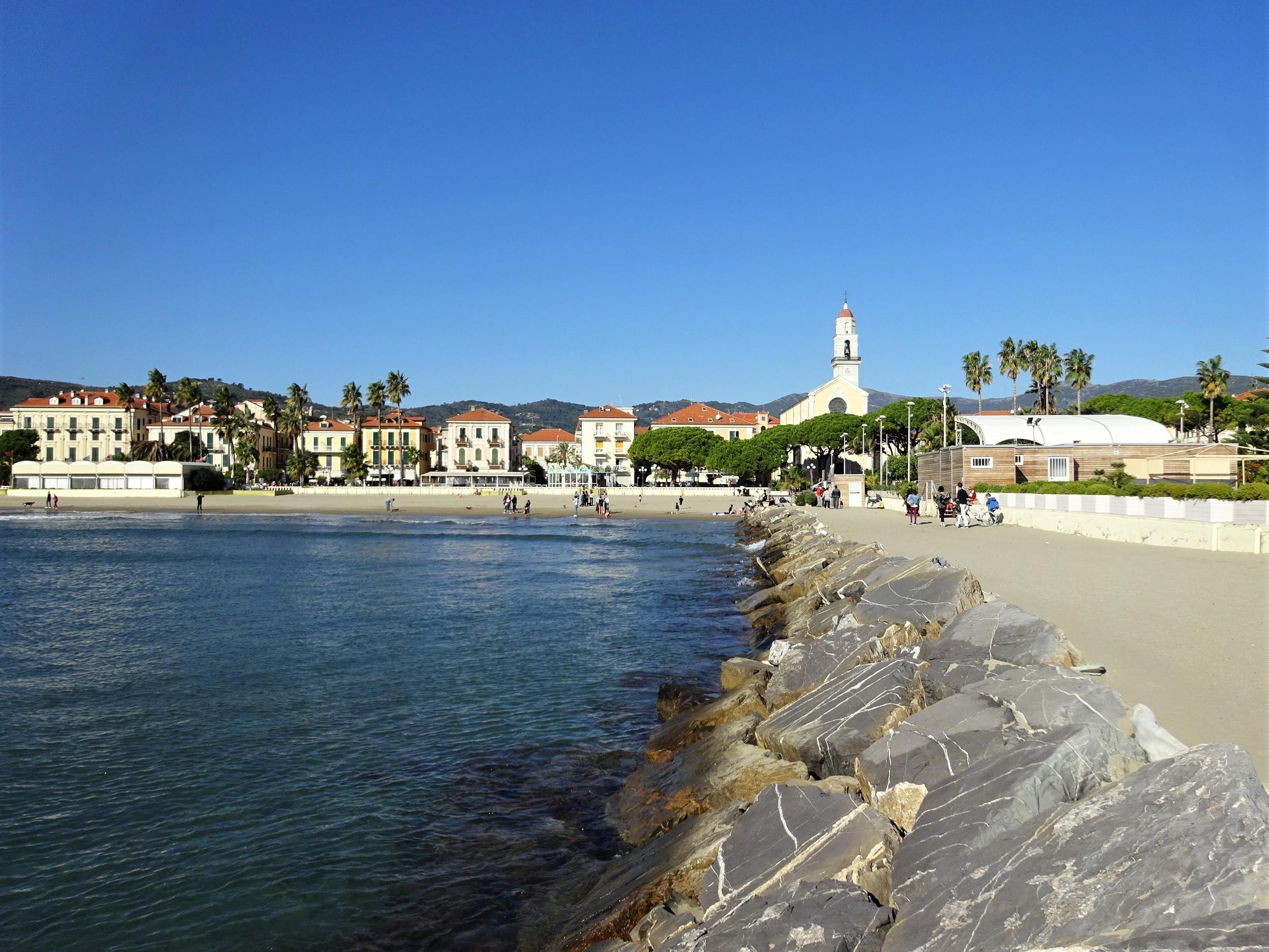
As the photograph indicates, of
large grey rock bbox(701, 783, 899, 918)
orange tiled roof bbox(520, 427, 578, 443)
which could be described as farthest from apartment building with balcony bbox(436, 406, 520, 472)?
large grey rock bbox(701, 783, 899, 918)

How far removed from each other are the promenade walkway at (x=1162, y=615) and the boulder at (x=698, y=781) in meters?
3.14

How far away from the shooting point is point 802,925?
15.7 ft

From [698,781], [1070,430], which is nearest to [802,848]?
[698,781]

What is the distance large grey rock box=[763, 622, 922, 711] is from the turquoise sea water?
6.68ft

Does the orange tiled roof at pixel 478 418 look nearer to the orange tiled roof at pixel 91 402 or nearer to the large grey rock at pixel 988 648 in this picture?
the orange tiled roof at pixel 91 402

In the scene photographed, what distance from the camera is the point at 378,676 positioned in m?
15.4

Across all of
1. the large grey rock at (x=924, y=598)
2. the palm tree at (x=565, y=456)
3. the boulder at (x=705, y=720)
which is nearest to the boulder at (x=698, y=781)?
the boulder at (x=705, y=720)

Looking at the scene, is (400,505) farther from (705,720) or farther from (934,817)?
(934,817)

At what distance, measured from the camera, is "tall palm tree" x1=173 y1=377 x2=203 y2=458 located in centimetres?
10125

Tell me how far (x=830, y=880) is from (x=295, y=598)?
74.9 feet

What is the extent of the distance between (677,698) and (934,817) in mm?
7078

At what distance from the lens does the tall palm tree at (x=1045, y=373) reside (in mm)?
85000

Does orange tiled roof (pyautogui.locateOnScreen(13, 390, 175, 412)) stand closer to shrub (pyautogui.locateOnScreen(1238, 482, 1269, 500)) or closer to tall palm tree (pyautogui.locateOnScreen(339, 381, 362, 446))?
tall palm tree (pyautogui.locateOnScreen(339, 381, 362, 446))

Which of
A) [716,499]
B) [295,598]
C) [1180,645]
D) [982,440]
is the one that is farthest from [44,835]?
[716,499]
